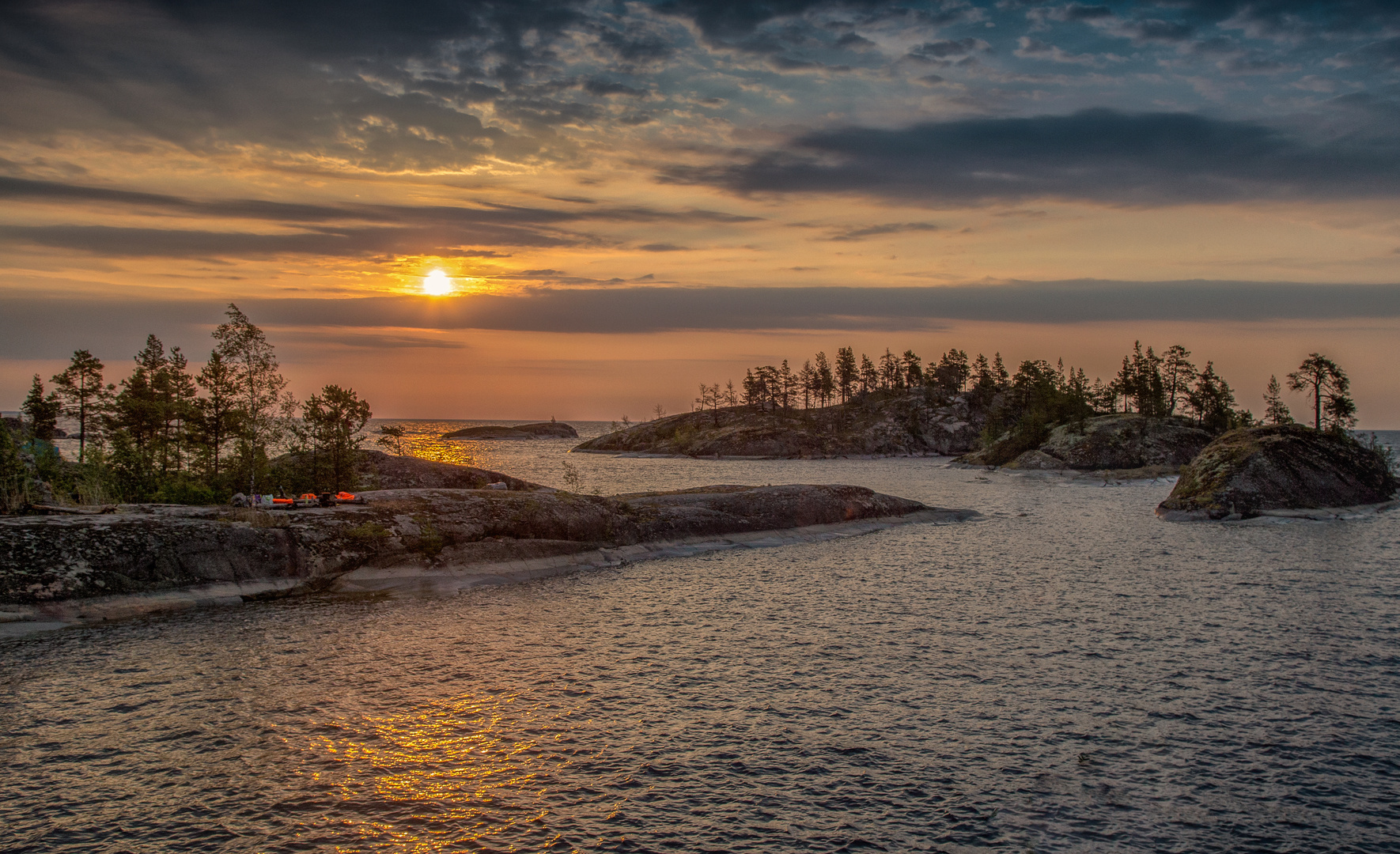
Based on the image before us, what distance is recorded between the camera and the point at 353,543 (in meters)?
37.5

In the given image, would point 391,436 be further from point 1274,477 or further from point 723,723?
point 1274,477

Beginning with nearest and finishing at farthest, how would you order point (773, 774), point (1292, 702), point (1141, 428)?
point (773, 774) → point (1292, 702) → point (1141, 428)

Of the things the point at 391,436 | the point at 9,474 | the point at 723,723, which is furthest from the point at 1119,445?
the point at 9,474

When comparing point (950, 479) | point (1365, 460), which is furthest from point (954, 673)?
point (950, 479)

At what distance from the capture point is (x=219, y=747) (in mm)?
16672

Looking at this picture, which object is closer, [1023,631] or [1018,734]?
[1018,734]

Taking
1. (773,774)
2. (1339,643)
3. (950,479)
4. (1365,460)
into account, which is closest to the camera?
(773,774)

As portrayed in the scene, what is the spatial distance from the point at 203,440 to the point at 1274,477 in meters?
83.5

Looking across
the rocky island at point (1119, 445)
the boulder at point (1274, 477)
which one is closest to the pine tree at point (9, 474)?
the boulder at point (1274, 477)

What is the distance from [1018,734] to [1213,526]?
53.0 metres

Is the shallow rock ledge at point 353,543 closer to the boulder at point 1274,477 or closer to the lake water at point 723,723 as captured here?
the lake water at point 723,723

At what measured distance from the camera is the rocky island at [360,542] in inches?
1158

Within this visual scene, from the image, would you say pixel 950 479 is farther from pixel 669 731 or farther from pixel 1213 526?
pixel 669 731

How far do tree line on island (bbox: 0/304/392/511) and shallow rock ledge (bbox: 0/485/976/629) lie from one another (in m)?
6.72
